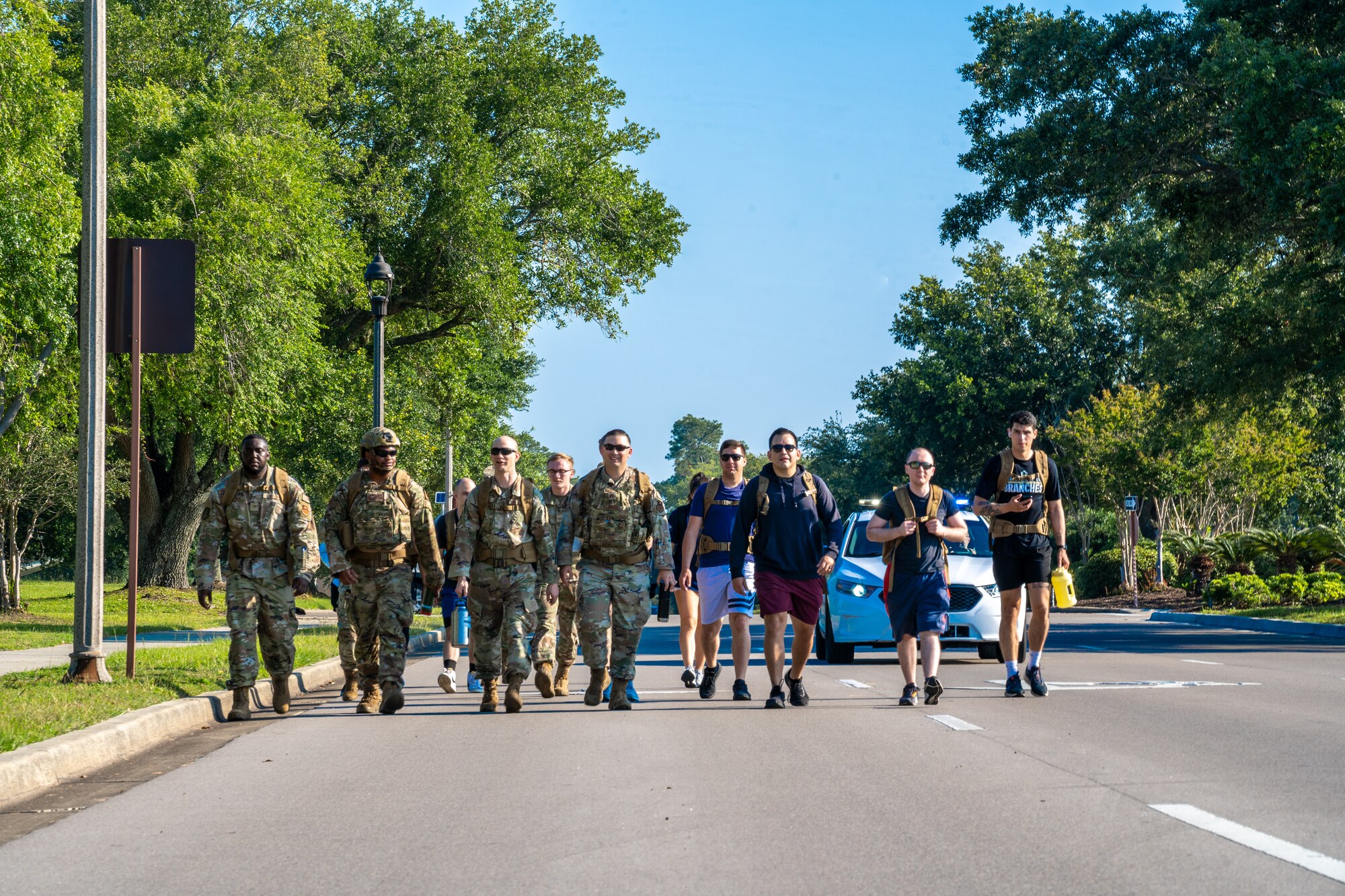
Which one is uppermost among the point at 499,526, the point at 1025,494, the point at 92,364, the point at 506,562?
the point at 92,364

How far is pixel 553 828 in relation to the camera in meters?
6.39

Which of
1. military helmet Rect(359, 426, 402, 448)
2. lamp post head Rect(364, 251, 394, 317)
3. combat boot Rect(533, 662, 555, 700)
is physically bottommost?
combat boot Rect(533, 662, 555, 700)

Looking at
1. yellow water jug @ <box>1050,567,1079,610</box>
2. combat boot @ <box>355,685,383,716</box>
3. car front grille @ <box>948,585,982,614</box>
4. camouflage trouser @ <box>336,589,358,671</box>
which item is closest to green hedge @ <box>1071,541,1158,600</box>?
car front grille @ <box>948,585,982,614</box>

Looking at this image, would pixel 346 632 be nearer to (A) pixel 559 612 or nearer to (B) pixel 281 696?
(B) pixel 281 696

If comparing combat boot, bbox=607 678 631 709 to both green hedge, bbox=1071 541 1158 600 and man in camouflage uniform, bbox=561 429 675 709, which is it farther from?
green hedge, bbox=1071 541 1158 600

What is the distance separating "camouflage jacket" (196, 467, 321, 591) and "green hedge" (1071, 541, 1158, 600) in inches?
1248

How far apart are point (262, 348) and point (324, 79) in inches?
416

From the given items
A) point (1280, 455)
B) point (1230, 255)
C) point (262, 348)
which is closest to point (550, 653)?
point (262, 348)

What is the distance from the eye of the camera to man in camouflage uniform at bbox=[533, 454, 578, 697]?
11.2 metres

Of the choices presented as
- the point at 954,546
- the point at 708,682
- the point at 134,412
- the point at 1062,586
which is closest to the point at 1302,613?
the point at 954,546

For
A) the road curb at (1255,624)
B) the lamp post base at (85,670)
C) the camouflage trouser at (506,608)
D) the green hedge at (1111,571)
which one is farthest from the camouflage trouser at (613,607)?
the green hedge at (1111,571)

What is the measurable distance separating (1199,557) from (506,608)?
87.3 ft

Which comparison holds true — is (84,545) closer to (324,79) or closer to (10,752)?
(10,752)

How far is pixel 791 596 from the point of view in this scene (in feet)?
37.0
